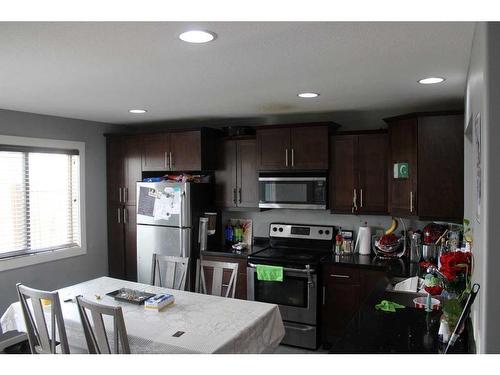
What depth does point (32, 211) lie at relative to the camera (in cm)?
407

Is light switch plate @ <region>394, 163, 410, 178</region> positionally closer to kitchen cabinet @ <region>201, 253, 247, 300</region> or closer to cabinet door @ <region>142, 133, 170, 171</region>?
kitchen cabinet @ <region>201, 253, 247, 300</region>

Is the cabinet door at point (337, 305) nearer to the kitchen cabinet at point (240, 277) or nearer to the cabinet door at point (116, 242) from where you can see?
the kitchen cabinet at point (240, 277)

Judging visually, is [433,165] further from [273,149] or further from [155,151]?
[155,151]

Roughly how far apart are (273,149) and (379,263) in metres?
1.47

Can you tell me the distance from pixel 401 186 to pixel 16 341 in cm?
380

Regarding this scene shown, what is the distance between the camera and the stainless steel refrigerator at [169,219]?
4133 mm

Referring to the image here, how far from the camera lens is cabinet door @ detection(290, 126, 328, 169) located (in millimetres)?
3889

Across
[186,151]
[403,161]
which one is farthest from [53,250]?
[403,161]

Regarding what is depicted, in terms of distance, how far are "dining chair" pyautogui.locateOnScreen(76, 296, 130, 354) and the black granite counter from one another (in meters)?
2.13

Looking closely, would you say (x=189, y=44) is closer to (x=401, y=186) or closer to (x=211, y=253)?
(x=401, y=186)

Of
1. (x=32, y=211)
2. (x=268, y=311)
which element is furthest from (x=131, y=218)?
(x=268, y=311)

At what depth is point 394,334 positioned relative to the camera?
6.14 ft

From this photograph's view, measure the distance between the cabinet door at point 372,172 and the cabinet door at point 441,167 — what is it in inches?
17.0

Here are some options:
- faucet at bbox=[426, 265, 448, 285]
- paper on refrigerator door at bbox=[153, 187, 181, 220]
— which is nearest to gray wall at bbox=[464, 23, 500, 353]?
faucet at bbox=[426, 265, 448, 285]
